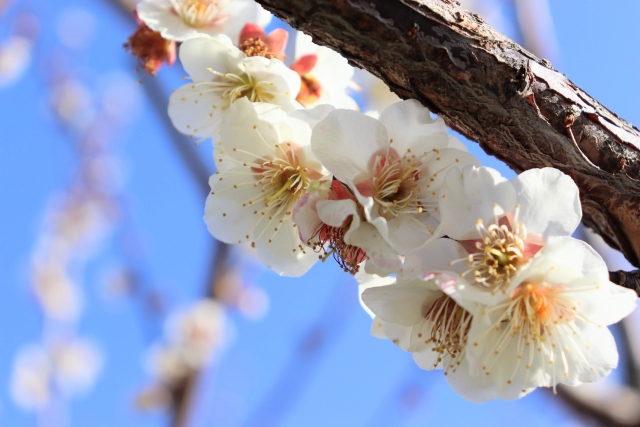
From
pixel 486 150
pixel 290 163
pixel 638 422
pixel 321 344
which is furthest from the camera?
pixel 321 344

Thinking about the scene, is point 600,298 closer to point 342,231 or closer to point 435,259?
point 435,259

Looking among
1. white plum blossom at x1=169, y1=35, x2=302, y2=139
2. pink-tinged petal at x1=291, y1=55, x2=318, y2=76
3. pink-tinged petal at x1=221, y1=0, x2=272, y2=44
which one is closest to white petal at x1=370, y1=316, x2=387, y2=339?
white plum blossom at x1=169, y1=35, x2=302, y2=139

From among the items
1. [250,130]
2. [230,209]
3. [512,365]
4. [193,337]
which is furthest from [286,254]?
[193,337]

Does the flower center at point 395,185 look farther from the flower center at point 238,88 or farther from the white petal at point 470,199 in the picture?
the flower center at point 238,88

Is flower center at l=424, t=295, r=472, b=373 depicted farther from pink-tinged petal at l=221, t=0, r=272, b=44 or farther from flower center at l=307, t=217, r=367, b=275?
pink-tinged petal at l=221, t=0, r=272, b=44

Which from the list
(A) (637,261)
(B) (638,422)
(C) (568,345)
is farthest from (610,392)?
(C) (568,345)

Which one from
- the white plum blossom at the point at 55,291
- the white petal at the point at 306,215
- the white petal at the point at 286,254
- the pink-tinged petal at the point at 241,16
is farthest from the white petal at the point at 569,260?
the white plum blossom at the point at 55,291

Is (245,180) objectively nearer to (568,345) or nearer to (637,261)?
(568,345)
